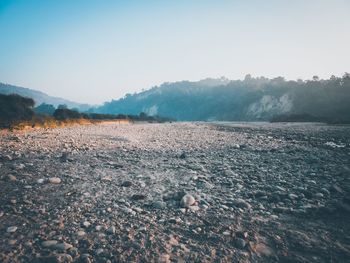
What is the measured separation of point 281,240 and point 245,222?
61cm

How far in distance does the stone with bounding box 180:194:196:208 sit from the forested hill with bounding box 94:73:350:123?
35237 millimetres

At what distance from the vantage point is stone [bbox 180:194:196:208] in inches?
174

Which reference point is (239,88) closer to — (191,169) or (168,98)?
(168,98)

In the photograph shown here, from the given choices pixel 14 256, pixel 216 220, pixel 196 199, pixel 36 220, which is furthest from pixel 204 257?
pixel 36 220

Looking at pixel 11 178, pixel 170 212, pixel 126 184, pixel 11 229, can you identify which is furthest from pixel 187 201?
pixel 11 178

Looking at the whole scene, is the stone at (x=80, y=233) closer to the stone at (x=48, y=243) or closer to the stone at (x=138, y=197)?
the stone at (x=48, y=243)

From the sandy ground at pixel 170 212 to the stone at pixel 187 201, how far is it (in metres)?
0.02

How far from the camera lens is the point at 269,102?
265 feet

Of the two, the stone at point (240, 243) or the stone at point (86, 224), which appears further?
the stone at point (86, 224)

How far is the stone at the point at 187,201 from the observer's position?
4.43 meters

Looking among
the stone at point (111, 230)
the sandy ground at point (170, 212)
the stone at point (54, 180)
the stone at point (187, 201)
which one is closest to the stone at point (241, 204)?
the sandy ground at point (170, 212)

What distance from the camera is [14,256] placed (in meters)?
2.81

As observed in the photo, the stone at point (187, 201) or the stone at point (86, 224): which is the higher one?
the stone at point (187, 201)

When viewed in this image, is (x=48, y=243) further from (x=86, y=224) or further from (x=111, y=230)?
(x=111, y=230)
